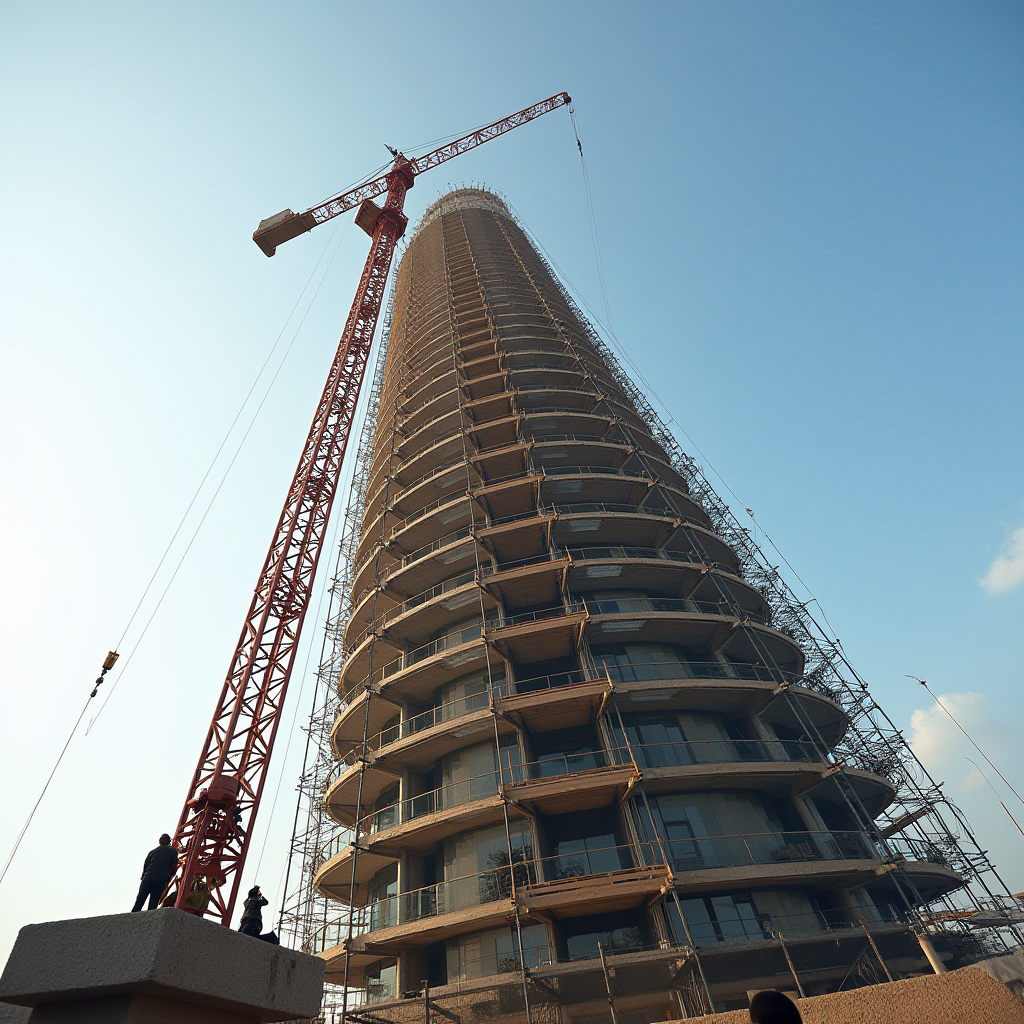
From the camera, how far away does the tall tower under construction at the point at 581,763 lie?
1509 cm

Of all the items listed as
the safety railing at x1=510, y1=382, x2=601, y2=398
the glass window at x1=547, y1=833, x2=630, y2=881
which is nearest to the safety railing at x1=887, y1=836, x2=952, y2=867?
the glass window at x1=547, y1=833, x2=630, y2=881

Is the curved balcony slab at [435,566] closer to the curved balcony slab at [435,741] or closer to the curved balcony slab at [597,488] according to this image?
the curved balcony slab at [597,488]

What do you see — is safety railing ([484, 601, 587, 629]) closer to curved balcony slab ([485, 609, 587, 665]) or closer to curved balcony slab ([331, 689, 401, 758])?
curved balcony slab ([485, 609, 587, 665])

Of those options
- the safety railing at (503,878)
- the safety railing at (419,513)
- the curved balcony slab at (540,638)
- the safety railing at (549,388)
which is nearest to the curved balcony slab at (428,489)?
the safety railing at (419,513)

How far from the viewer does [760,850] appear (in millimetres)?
17406

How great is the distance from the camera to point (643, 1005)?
47.3 feet

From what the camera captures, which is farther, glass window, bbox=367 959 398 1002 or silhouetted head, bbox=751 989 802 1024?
glass window, bbox=367 959 398 1002

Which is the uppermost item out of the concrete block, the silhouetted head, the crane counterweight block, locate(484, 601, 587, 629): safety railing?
the crane counterweight block

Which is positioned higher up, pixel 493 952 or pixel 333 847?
pixel 333 847

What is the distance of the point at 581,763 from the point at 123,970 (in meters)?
15.4

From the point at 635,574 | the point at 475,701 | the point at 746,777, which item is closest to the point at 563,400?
the point at 635,574

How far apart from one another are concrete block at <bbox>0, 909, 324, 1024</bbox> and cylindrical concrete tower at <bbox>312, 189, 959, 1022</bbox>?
10080mm

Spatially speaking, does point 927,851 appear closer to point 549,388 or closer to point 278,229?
point 549,388

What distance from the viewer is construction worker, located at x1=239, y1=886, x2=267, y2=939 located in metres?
9.75
